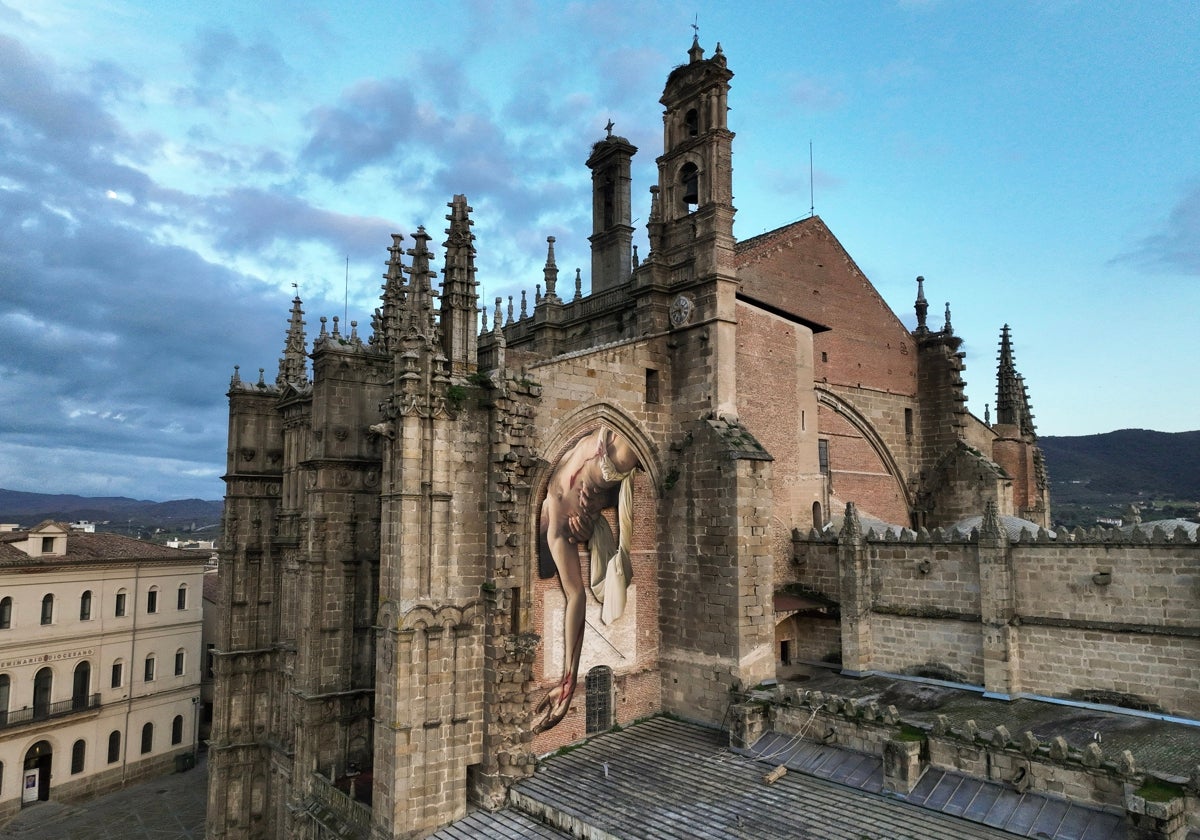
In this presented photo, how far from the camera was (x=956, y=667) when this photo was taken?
21.3 meters

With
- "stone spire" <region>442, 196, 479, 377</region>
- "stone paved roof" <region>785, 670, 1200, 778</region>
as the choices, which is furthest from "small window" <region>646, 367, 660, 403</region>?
"stone paved roof" <region>785, 670, 1200, 778</region>

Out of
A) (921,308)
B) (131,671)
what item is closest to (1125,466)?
(921,308)

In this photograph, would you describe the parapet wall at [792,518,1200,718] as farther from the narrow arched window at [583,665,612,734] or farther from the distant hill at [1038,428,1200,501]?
the distant hill at [1038,428,1200,501]

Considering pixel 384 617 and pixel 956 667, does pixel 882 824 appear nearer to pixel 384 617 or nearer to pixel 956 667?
pixel 956 667

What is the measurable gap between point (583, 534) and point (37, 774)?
3183 centimetres

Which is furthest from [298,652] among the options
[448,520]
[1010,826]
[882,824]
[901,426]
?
[901,426]

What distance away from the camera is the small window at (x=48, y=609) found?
35.6m

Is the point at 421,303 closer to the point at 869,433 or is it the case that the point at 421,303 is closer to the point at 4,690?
the point at 869,433

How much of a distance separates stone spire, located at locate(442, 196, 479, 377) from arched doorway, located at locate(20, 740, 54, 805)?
1256 inches

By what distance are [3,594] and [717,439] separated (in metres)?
33.2

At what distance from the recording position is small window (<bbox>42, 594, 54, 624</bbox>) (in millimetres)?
35562

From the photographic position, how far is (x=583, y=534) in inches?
805

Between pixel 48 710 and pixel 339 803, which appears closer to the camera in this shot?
pixel 339 803

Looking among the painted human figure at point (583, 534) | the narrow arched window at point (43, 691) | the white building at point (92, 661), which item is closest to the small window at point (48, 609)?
the white building at point (92, 661)
